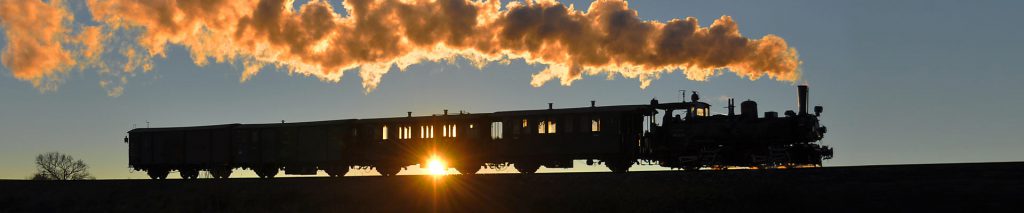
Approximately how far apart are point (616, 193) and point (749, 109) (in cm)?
856

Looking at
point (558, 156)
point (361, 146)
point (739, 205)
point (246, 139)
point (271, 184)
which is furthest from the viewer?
point (246, 139)

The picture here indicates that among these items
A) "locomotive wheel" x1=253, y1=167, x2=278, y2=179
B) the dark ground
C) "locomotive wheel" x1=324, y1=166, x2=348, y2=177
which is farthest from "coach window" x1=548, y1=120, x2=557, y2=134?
"locomotive wheel" x1=253, y1=167, x2=278, y2=179

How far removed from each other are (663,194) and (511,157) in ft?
35.7

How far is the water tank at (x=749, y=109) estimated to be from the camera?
91.7ft

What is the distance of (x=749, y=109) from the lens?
28.2 m

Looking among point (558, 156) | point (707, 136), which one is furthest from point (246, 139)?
point (707, 136)

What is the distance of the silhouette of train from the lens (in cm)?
2769

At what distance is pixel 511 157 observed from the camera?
102 ft

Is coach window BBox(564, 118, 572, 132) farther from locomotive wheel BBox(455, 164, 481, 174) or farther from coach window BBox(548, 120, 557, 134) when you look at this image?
locomotive wheel BBox(455, 164, 481, 174)

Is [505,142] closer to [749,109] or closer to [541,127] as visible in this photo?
[541,127]

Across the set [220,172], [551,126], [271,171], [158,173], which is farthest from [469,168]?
[158,173]

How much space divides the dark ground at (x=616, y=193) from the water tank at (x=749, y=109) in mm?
5645

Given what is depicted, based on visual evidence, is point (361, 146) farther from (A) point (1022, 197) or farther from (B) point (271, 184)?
(A) point (1022, 197)

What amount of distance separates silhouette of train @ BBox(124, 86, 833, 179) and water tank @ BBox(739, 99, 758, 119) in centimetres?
3
